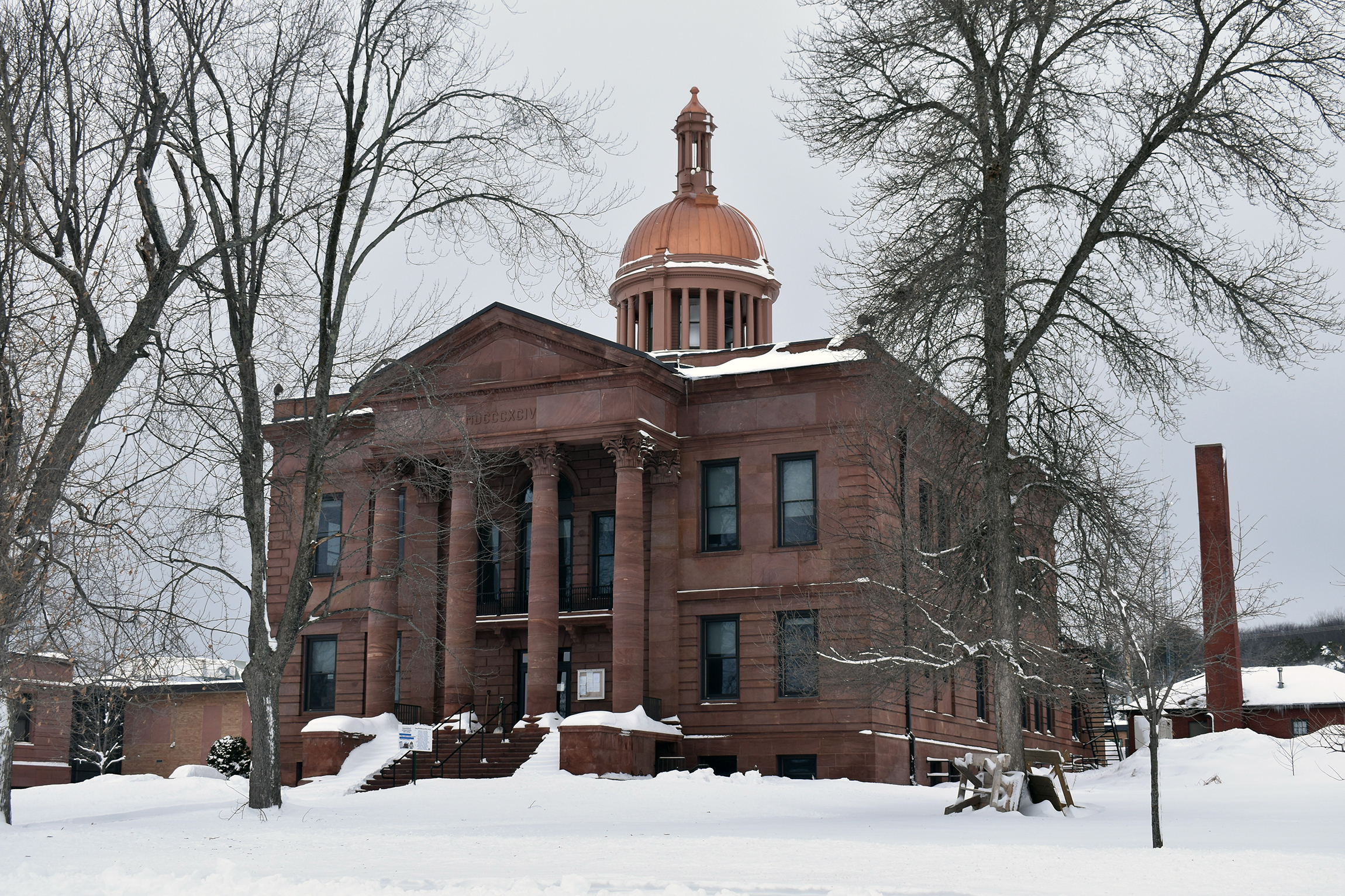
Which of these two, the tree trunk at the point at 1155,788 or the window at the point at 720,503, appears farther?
the window at the point at 720,503

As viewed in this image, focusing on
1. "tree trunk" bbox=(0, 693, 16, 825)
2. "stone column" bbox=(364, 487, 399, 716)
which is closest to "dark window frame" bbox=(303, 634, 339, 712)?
"stone column" bbox=(364, 487, 399, 716)

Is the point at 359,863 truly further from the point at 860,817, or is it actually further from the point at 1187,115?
the point at 1187,115

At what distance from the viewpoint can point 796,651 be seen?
32.8m

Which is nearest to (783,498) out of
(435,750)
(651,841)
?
(435,750)

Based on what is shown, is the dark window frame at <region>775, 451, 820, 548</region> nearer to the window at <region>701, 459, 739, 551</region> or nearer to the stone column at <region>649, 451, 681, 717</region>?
the window at <region>701, 459, 739, 551</region>

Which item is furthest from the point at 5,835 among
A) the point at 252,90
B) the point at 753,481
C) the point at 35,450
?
the point at 753,481

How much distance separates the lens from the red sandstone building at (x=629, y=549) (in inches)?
1321

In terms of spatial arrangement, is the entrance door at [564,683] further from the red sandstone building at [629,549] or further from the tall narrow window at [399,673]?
the tall narrow window at [399,673]

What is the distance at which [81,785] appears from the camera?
30000 mm

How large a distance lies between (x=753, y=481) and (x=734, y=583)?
270cm

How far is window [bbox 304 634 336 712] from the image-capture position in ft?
131

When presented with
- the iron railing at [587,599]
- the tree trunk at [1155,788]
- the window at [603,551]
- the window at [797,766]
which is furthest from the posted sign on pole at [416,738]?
the tree trunk at [1155,788]

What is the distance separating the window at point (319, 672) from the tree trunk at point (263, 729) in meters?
17.9

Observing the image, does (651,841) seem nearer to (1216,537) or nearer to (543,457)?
(543,457)
